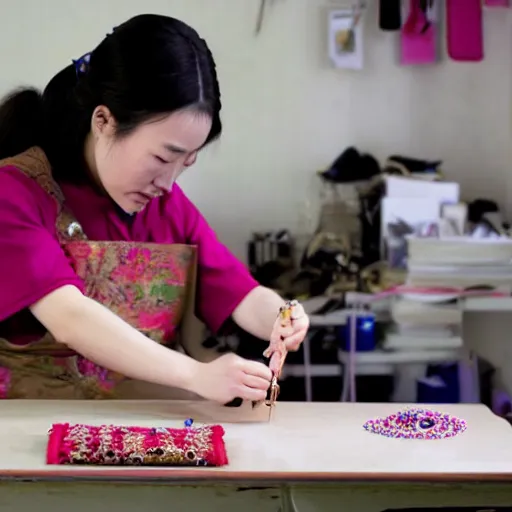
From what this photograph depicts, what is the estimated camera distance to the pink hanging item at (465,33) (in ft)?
8.79

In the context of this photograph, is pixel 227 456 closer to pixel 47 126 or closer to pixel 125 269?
pixel 125 269

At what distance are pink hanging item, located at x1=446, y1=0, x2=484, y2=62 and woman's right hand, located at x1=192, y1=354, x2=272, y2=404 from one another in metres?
1.68

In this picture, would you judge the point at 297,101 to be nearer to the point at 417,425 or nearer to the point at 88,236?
the point at 88,236

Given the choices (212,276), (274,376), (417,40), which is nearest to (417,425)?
(274,376)

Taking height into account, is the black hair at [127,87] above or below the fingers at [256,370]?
above

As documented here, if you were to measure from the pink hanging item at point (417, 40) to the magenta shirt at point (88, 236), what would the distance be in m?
1.28

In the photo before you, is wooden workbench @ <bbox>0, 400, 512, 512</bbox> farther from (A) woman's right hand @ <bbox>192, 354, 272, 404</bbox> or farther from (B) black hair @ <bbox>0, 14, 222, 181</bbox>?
(B) black hair @ <bbox>0, 14, 222, 181</bbox>

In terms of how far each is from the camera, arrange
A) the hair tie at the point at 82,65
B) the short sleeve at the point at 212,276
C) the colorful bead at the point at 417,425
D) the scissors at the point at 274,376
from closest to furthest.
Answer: the colorful bead at the point at 417,425
the scissors at the point at 274,376
the hair tie at the point at 82,65
the short sleeve at the point at 212,276

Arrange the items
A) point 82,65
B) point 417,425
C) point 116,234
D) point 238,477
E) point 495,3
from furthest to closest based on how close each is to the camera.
→ point 495,3 → point 116,234 → point 82,65 → point 417,425 → point 238,477

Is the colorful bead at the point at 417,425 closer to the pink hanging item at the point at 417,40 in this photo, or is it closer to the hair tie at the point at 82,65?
the hair tie at the point at 82,65

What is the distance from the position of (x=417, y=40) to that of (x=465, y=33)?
15 cm

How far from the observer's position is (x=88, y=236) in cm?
161

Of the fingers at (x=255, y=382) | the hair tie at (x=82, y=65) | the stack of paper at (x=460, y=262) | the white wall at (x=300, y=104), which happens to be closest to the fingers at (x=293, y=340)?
the fingers at (x=255, y=382)

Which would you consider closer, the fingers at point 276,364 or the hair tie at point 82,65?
the fingers at point 276,364
